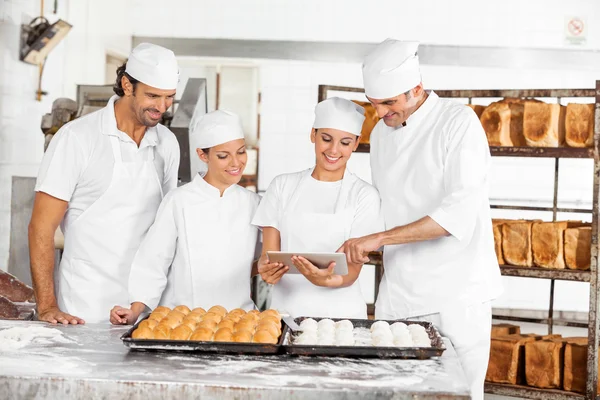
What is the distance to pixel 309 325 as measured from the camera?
2.12m

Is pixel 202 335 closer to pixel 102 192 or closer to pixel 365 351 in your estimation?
pixel 365 351

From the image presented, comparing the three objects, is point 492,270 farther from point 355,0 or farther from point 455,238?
point 355,0

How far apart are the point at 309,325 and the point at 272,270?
340 millimetres

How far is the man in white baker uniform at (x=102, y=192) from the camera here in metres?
2.50

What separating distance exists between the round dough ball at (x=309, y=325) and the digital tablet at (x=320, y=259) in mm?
183

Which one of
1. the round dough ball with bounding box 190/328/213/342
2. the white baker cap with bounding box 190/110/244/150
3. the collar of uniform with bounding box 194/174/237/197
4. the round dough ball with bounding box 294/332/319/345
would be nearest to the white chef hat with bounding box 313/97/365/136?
the white baker cap with bounding box 190/110/244/150

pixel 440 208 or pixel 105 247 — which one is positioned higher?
pixel 440 208

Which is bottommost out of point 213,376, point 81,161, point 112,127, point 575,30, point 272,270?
point 213,376

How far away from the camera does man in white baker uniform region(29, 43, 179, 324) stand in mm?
2502

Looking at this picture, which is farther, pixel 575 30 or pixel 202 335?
pixel 575 30

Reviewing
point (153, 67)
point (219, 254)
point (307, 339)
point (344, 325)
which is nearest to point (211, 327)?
point (307, 339)

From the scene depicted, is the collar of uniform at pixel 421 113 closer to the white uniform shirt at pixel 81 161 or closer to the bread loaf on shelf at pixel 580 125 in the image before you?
the white uniform shirt at pixel 81 161

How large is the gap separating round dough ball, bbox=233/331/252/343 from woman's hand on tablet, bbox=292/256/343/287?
381mm

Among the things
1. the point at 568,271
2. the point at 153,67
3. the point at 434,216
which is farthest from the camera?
the point at 568,271
